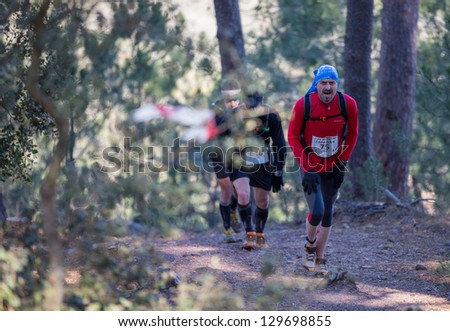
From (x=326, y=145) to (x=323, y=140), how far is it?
0.06m

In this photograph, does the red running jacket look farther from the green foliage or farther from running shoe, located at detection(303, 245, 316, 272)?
the green foliage

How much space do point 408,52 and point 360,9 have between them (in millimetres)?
1544

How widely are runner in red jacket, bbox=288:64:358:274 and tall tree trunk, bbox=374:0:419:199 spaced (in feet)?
23.1

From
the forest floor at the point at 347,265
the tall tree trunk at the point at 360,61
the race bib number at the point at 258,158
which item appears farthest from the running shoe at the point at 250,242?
the tall tree trunk at the point at 360,61

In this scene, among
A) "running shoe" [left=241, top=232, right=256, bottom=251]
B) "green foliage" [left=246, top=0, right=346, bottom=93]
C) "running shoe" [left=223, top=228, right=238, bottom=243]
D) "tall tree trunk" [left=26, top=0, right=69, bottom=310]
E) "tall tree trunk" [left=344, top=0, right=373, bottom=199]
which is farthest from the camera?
→ "green foliage" [left=246, top=0, right=346, bottom=93]

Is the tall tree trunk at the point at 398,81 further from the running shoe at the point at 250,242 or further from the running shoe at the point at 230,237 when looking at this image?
Answer: the running shoe at the point at 250,242

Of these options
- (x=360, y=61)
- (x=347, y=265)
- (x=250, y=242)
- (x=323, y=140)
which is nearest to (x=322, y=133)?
(x=323, y=140)

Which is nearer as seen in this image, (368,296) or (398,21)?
(368,296)

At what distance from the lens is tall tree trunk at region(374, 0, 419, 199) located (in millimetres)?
15578

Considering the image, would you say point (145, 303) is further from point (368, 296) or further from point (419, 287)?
point (419, 287)

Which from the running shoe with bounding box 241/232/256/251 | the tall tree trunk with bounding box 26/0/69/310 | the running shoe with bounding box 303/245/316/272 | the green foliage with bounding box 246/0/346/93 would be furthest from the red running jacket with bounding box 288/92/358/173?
the green foliage with bounding box 246/0/346/93

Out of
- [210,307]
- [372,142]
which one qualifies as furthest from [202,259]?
[372,142]

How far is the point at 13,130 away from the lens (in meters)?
8.86

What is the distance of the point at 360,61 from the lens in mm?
14727
